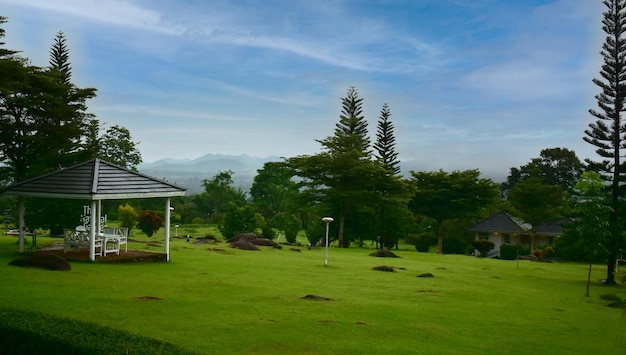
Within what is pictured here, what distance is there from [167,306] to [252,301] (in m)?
2.11

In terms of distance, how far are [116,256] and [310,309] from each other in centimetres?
979

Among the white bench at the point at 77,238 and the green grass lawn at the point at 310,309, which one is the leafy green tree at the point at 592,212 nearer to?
the green grass lawn at the point at 310,309

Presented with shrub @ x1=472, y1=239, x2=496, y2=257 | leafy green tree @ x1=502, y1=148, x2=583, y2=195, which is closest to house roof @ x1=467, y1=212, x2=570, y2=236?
shrub @ x1=472, y1=239, x2=496, y2=257

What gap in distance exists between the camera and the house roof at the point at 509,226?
4894 cm

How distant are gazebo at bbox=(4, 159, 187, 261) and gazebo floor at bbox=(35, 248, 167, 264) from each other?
Answer: 33cm

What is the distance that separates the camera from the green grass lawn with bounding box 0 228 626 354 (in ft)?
30.8

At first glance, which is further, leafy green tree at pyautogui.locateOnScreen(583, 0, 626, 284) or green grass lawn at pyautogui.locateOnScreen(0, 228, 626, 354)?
leafy green tree at pyautogui.locateOnScreen(583, 0, 626, 284)

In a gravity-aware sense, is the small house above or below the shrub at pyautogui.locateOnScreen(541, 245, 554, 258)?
above

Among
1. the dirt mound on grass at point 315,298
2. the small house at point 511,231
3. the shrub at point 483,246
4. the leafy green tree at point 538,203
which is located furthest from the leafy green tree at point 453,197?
the dirt mound on grass at point 315,298

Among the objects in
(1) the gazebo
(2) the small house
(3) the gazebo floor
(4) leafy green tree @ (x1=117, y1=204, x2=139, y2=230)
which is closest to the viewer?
(1) the gazebo

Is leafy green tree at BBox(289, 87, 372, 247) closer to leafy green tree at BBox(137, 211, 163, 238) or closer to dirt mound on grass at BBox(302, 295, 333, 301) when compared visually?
leafy green tree at BBox(137, 211, 163, 238)

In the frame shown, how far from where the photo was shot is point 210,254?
78.1 feet

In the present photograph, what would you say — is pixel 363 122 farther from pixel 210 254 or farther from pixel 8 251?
pixel 8 251

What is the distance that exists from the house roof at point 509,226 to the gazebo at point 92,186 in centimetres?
3730
